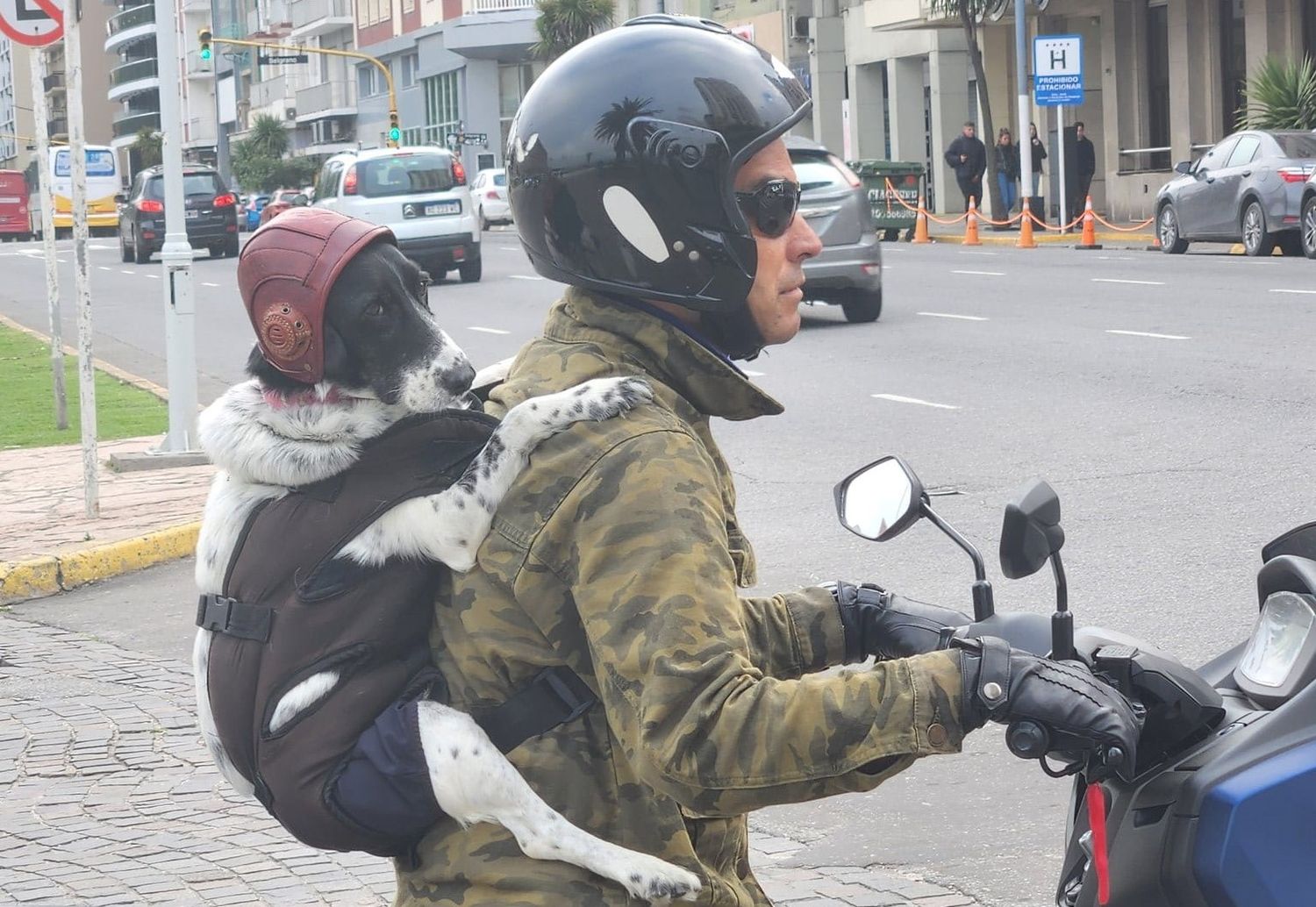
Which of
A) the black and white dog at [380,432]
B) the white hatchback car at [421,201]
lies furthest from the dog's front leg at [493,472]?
the white hatchback car at [421,201]

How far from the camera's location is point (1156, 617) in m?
6.33

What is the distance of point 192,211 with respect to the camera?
36.1m

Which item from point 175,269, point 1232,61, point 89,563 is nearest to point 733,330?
point 89,563

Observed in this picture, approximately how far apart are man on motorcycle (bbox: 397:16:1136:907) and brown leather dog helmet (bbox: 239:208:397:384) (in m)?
0.22

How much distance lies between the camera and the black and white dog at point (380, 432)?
79.4 inches

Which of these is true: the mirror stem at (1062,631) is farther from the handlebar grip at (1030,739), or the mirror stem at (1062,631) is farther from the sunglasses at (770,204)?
the sunglasses at (770,204)

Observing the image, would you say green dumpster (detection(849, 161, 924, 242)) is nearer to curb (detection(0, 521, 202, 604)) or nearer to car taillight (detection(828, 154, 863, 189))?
car taillight (detection(828, 154, 863, 189))

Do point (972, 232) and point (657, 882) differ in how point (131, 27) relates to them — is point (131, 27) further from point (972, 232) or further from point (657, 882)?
point (657, 882)

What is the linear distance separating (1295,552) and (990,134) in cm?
3352

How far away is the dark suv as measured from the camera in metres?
36.0

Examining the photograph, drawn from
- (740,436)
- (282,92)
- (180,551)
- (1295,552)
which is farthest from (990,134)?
(282,92)

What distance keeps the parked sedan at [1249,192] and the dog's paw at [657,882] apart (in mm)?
20759

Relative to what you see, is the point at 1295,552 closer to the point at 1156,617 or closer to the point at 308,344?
the point at 308,344

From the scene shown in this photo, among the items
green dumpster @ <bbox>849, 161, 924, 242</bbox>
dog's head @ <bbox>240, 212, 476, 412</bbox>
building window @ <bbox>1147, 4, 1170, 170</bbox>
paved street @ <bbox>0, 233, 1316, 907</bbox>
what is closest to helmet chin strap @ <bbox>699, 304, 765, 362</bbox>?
dog's head @ <bbox>240, 212, 476, 412</bbox>
